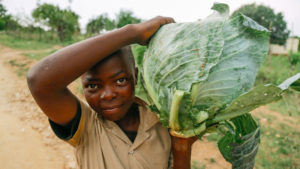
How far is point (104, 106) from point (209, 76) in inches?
24.8

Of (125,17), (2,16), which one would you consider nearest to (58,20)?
(125,17)

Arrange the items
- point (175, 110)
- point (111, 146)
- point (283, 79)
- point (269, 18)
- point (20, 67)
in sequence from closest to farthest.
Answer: point (175, 110), point (111, 146), point (20, 67), point (283, 79), point (269, 18)

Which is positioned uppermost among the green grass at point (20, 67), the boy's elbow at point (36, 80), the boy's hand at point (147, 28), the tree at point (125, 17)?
the boy's hand at point (147, 28)

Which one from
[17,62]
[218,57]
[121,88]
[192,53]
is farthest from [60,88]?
[17,62]

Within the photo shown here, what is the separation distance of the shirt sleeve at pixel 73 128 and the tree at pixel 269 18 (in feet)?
76.1

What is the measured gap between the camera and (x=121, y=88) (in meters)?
1.32

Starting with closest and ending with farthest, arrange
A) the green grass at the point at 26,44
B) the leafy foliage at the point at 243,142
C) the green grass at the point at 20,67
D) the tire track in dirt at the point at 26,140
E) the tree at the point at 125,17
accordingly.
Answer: the leafy foliage at the point at 243,142 < the tire track in dirt at the point at 26,140 < the green grass at the point at 20,67 < the green grass at the point at 26,44 < the tree at the point at 125,17

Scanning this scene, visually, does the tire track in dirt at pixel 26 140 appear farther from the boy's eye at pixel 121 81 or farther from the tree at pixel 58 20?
the tree at pixel 58 20

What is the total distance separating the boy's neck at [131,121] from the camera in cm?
154

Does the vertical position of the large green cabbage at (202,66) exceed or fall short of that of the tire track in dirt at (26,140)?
it exceeds it

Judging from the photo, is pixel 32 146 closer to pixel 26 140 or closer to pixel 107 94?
pixel 26 140

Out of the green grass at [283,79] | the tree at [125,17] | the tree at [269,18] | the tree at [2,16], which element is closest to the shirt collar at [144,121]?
the green grass at [283,79]

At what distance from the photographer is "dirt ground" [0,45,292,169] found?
12.7 feet

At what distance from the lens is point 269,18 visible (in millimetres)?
22969
